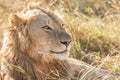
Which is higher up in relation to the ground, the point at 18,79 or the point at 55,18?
the point at 55,18

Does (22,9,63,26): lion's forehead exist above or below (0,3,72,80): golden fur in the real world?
above

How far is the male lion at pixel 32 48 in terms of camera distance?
5.06 m

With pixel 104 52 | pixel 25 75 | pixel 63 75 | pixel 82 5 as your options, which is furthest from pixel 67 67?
pixel 82 5

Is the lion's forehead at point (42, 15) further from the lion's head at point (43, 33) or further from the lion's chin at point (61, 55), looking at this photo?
the lion's chin at point (61, 55)

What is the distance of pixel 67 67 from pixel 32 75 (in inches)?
15.0

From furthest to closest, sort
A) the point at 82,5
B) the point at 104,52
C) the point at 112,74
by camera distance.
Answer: the point at 82,5
the point at 104,52
the point at 112,74

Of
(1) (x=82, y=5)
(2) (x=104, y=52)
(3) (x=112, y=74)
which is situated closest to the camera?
(3) (x=112, y=74)

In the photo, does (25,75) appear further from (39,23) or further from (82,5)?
(82,5)

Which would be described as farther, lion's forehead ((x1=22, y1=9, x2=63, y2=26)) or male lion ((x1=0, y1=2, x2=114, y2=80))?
lion's forehead ((x1=22, y1=9, x2=63, y2=26))

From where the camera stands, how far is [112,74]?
501 cm

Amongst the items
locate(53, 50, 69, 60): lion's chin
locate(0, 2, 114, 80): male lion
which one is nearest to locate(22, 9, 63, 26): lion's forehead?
locate(0, 2, 114, 80): male lion

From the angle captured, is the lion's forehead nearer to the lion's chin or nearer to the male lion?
the male lion

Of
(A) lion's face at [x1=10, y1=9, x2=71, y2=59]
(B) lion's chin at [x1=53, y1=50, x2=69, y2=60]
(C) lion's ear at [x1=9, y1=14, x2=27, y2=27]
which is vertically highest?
(C) lion's ear at [x1=9, y1=14, x2=27, y2=27]

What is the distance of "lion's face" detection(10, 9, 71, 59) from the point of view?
4992 millimetres
